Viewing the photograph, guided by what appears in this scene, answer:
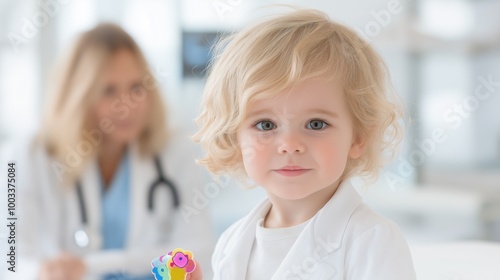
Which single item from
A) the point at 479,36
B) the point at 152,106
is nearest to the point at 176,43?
the point at 152,106

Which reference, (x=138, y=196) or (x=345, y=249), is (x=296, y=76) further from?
(x=138, y=196)

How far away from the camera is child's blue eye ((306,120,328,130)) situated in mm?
783

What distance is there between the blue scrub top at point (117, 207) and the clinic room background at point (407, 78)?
2.52ft

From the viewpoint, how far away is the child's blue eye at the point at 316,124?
783 millimetres

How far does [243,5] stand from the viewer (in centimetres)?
277

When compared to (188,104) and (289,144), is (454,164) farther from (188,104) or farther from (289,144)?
(289,144)

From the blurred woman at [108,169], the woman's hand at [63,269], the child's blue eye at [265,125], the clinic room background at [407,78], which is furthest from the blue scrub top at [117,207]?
the child's blue eye at [265,125]

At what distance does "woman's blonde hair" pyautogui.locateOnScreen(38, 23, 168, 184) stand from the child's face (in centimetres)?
109

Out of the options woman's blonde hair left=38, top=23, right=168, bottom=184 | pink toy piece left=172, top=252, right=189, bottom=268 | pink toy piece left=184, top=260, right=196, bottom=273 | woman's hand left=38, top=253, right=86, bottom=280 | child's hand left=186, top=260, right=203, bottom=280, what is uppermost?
woman's blonde hair left=38, top=23, right=168, bottom=184

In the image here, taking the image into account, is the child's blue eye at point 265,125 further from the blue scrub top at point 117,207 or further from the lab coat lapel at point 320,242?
the blue scrub top at point 117,207

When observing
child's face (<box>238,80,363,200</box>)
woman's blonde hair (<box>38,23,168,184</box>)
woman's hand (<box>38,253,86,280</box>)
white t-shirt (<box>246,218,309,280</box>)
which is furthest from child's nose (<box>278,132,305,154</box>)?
woman's blonde hair (<box>38,23,168,184</box>)

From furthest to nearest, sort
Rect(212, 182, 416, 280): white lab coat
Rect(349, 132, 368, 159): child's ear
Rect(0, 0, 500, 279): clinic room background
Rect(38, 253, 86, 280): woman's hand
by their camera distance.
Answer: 1. Rect(0, 0, 500, 279): clinic room background
2. Rect(38, 253, 86, 280): woman's hand
3. Rect(349, 132, 368, 159): child's ear
4. Rect(212, 182, 416, 280): white lab coat

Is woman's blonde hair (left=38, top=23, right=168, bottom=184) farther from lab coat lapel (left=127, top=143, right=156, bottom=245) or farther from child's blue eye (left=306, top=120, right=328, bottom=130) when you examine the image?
child's blue eye (left=306, top=120, right=328, bottom=130)

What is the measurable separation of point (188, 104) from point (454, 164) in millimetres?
1169
